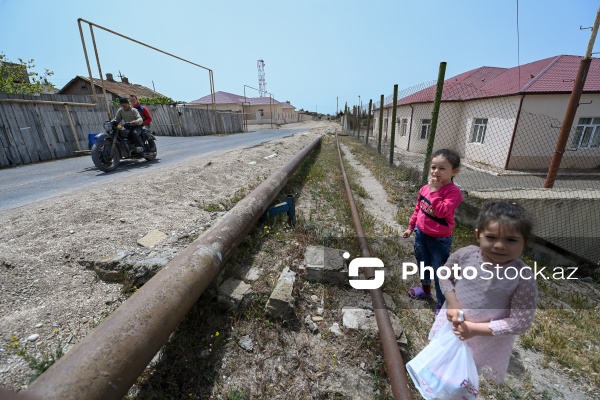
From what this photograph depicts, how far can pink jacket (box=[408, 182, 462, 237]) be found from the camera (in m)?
2.29

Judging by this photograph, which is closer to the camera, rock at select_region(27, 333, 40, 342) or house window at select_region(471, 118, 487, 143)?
rock at select_region(27, 333, 40, 342)

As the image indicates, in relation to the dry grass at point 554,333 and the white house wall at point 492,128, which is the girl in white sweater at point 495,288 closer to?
the dry grass at point 554,333

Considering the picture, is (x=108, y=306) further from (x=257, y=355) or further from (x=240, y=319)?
(x=257, y=355)

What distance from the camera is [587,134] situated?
10078 millimetres

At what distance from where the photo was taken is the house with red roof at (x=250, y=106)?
42.0 metres

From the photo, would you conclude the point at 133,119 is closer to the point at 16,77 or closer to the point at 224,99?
the point at 16,77

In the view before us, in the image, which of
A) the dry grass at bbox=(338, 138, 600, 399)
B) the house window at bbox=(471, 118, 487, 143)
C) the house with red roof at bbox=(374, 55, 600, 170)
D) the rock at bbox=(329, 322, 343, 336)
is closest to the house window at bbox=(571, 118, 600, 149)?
the house with red roof at bbox=(374, 55, 600, 170)

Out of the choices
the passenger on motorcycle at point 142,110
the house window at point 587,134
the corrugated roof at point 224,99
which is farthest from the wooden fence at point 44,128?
the corrugated roof at point 224,99

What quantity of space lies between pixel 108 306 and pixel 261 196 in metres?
1.86

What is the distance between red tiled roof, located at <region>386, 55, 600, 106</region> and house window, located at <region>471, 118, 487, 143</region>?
1.11m

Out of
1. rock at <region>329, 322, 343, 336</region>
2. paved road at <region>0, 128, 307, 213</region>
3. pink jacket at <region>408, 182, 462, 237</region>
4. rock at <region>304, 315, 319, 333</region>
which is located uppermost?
pink jacket at <region>408, 182, 462, 237</region>

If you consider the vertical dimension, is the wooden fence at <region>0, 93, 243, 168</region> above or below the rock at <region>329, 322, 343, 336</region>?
above

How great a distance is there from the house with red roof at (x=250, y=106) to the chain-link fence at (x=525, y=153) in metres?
29.2

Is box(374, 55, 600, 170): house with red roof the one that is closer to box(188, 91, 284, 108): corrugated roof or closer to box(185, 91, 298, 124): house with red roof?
box(185, 91, 298, 124): house with red roof
